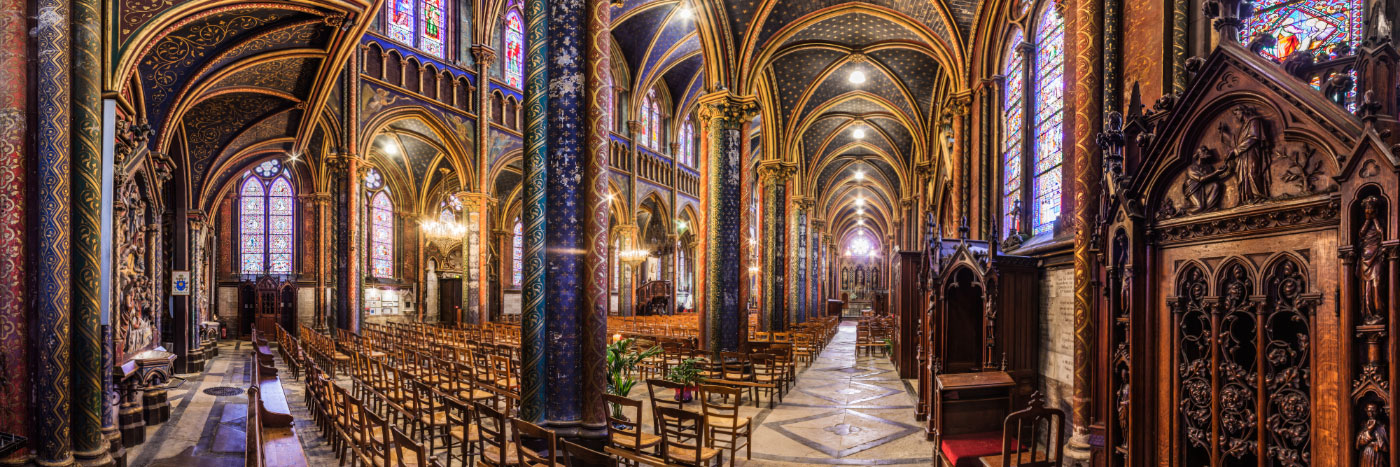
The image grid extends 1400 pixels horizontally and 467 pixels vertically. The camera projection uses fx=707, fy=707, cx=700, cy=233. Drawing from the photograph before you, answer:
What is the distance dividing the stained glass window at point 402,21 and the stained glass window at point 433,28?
0.99 feet

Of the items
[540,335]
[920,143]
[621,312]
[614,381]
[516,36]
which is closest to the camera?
[540,335]

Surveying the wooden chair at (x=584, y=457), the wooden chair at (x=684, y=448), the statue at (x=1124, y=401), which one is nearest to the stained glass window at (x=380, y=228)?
the wooden chair at (x=584, y=457)

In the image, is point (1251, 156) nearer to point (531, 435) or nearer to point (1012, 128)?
point (531, 435)

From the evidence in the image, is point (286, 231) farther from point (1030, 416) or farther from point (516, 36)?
point (1030, 416)

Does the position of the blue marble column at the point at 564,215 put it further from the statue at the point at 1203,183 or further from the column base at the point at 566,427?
the statue at the point at 1203,183

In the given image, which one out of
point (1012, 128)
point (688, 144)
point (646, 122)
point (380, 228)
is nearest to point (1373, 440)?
point (1012, 128)

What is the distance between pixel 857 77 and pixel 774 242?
501 centimetres

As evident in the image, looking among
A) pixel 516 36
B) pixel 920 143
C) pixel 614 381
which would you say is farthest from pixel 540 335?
pixel 516 36

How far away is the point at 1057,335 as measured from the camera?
754cm

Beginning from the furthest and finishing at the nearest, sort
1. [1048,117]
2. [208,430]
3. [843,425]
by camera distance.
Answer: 1. [1048,117]
2. [843,425]
3. [208,430]

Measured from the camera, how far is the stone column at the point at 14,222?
16.3 feet

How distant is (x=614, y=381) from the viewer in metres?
7.54

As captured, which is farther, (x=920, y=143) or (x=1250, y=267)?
(x=920, y=143)

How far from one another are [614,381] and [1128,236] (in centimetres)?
526
